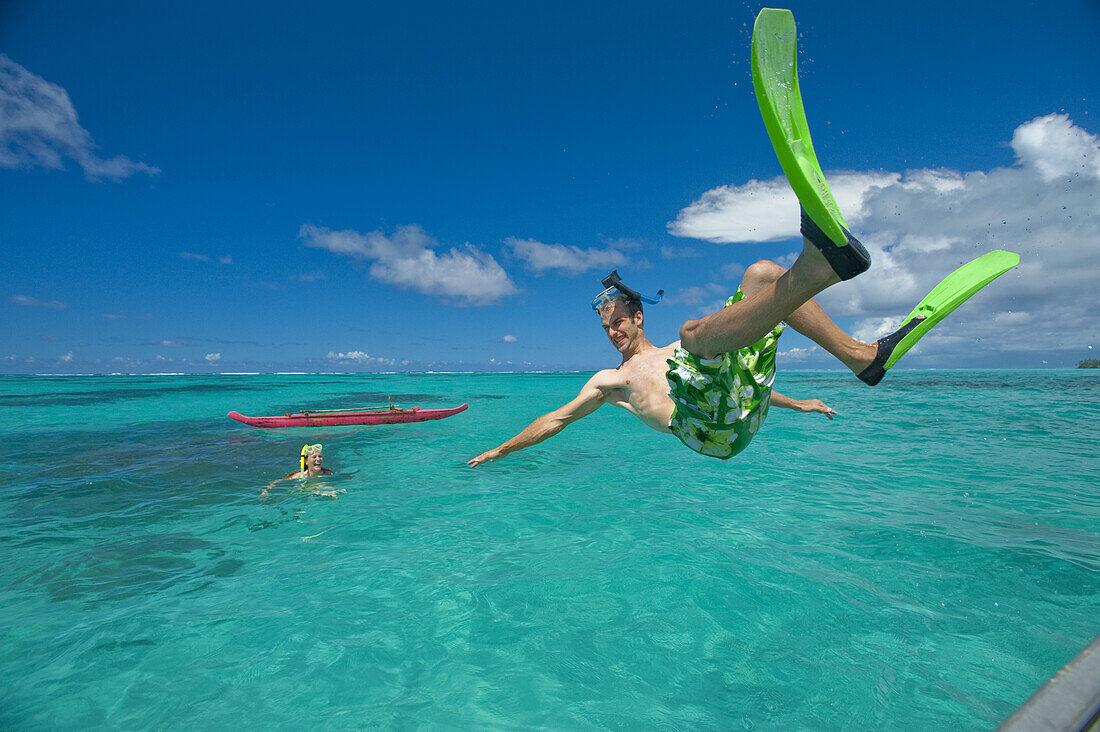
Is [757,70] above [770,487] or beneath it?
above

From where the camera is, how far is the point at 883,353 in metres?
3.38

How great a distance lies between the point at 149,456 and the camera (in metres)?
16.4

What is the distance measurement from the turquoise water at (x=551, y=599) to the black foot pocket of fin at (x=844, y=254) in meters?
3.59

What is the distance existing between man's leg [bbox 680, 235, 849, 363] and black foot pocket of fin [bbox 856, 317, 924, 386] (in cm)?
104

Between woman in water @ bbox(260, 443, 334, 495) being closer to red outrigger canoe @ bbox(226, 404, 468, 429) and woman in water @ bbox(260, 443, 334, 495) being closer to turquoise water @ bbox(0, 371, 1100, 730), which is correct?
turquoise water @ bbox(0, 371, 1100, 730)

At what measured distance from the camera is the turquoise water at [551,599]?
4242 millimetres

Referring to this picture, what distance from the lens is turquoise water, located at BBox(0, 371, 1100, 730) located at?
4.24 meters

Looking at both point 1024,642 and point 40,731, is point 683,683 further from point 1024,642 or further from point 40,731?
point 40,731

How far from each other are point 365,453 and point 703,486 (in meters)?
11.1

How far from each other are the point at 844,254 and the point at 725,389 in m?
1.47

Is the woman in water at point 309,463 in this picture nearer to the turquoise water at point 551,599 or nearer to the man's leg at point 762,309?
the turquoise water at point 551,599

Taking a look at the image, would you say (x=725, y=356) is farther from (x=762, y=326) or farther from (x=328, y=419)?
(x=328, y=419)

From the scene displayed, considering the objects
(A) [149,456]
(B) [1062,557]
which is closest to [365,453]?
(A) [149,456]

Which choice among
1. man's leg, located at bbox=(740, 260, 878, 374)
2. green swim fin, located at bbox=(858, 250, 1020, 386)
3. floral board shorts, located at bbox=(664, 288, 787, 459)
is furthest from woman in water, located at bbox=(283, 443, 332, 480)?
green swim fin, located at bbox=(858, 250, 1020, 386)
